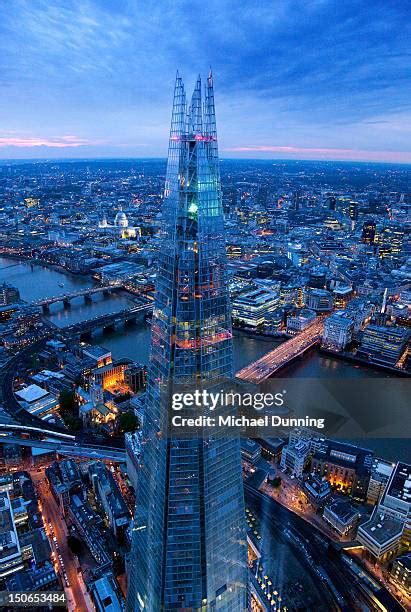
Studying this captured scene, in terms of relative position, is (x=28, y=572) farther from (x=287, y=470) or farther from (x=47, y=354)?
(x=47, y=354)

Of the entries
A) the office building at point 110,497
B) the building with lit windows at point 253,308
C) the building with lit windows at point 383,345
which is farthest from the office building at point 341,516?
the building with lit windows at point 253,308

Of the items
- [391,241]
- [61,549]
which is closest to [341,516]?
[61,549]

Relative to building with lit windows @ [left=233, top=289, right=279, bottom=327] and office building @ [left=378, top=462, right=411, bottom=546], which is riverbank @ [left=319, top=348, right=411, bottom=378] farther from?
office building @ [left=378, top=462, right=411, bottom=546]

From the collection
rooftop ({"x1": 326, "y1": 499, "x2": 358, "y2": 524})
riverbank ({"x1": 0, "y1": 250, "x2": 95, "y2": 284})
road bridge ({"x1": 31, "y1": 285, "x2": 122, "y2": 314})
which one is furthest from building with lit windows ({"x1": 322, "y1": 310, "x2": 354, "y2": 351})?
riverbank ({"x1": 0, "y1": 250, "x2": 95, "y2": 284})

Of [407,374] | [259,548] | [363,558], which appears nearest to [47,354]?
[259,548]

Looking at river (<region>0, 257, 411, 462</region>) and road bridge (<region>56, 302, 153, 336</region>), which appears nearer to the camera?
river (<region>0, 257, 411, 462</region>)
